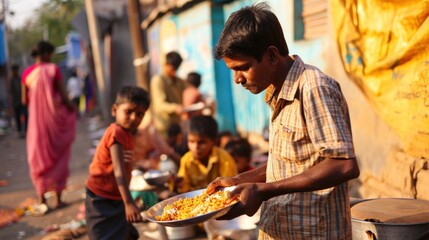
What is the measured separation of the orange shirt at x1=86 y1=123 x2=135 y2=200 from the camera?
338cm

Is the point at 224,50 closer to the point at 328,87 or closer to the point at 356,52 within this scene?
the point at 328,87

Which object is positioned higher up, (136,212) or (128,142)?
(128,142)

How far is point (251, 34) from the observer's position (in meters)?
1.78

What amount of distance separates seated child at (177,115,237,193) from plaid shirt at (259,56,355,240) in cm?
226

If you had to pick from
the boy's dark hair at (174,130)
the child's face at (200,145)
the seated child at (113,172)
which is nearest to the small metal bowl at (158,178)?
the child's face at (200,145)

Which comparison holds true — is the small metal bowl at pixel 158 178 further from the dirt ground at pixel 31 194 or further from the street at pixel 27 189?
the street at pixel 27 189

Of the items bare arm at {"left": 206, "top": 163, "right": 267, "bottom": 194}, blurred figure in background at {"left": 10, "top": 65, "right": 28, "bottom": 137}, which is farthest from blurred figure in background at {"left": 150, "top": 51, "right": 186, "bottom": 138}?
blurred figure in background at {"left": 10, "top": 65, "right": 28, "bottom": 137}

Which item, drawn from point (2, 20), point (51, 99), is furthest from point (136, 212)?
point (2, 20)

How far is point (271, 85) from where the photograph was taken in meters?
2.04

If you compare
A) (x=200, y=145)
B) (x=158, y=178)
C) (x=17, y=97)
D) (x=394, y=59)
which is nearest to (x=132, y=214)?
(x=158, y=178)

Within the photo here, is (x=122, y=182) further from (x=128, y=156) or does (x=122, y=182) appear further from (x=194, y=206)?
(x=194, y=206)

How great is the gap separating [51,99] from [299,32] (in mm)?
3484

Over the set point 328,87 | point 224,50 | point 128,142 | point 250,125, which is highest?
point 224,50

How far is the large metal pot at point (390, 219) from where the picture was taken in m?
2.22
